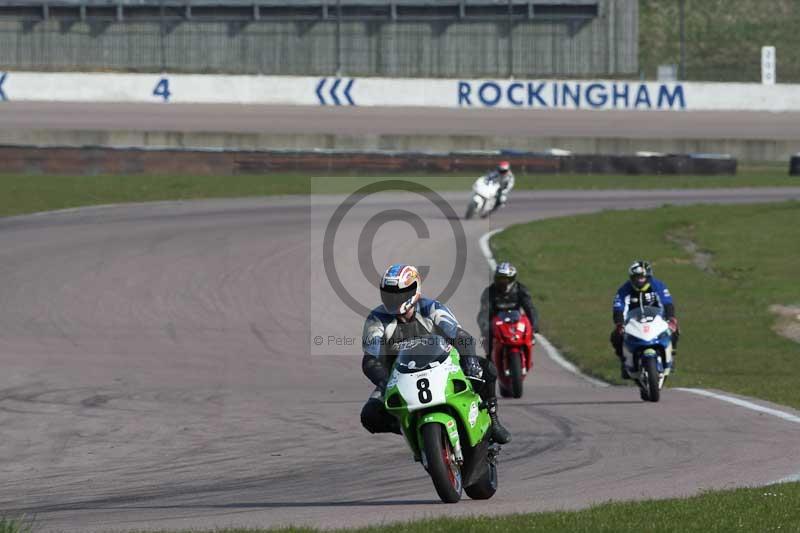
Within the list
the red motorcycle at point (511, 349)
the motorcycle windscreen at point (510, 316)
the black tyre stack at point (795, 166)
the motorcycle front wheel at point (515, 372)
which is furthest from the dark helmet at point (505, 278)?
the black tyre stack at point (795, 166)

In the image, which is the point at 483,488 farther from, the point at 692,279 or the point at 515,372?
the point at 692,279

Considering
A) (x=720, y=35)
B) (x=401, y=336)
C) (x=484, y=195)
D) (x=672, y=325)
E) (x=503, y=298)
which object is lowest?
(x=672, y=325)

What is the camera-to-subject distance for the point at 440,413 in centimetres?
895

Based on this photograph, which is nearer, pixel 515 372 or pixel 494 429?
pixel 494 429

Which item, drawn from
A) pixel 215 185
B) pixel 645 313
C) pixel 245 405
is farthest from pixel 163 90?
pixel 645 313

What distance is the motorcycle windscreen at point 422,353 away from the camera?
29.8ft

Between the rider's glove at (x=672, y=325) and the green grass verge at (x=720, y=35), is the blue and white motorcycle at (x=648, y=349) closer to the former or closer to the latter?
the rider's glove at (x=672, y=325)

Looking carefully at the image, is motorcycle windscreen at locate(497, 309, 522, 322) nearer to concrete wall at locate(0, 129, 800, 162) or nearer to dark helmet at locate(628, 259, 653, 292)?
dark helmet at locate(628, 259, 653, 292)

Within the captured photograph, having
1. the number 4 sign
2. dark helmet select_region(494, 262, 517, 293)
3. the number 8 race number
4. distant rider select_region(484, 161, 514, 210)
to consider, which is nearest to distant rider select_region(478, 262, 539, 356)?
dark helmet select_region(494, 262, 517, 293)

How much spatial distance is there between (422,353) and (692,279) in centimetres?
1863

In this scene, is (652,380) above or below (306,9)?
below

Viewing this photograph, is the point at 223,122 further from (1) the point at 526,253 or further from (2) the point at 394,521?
(2) the point at 394,521

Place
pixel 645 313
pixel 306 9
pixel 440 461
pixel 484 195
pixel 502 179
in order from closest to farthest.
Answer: pixel 440 461 → pixel 645 313 → pixel 484 195 → pixel 502 179 → pixel 306 9

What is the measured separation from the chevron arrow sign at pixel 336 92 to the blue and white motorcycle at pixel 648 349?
3923cm
